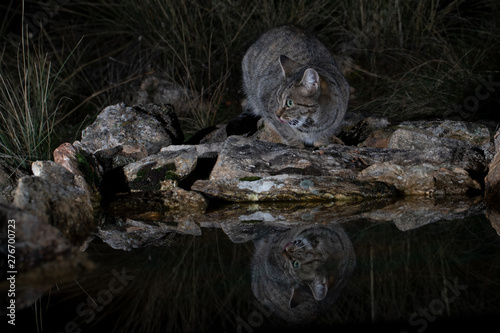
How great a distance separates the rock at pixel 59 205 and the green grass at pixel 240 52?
261cm

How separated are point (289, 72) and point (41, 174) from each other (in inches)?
83.8

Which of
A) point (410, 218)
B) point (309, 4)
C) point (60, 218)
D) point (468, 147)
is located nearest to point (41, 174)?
point (60, 218)

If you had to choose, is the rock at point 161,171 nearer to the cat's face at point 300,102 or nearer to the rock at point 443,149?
the cat's face at point 300,102

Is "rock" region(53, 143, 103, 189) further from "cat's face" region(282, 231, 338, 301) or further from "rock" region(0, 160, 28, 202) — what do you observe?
"cat's face" region(282, 231, 338, 301)

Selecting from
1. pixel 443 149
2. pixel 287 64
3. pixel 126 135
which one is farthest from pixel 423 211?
pixel 126 135

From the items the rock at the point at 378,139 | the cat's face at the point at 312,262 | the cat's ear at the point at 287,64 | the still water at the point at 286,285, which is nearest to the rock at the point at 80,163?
the still water at the point at 286,285

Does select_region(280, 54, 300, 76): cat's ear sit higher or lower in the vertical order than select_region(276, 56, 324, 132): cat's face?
higher

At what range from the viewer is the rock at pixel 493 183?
11.8 feet

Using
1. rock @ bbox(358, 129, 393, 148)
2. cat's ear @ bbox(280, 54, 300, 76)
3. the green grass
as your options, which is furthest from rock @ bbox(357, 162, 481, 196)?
the green grass

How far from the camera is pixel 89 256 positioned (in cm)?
259

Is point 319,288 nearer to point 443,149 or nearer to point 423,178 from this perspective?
point 423,178

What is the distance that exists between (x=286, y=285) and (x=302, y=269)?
0.17 meters

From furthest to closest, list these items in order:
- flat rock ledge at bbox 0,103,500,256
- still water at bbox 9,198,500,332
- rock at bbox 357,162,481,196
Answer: rock at bbox 357,162,481,196 → flat rock ledge at bbox 0,103,500,256 → still water at bbox 9,198,500,332

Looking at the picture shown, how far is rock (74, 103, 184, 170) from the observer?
4.33 metres
